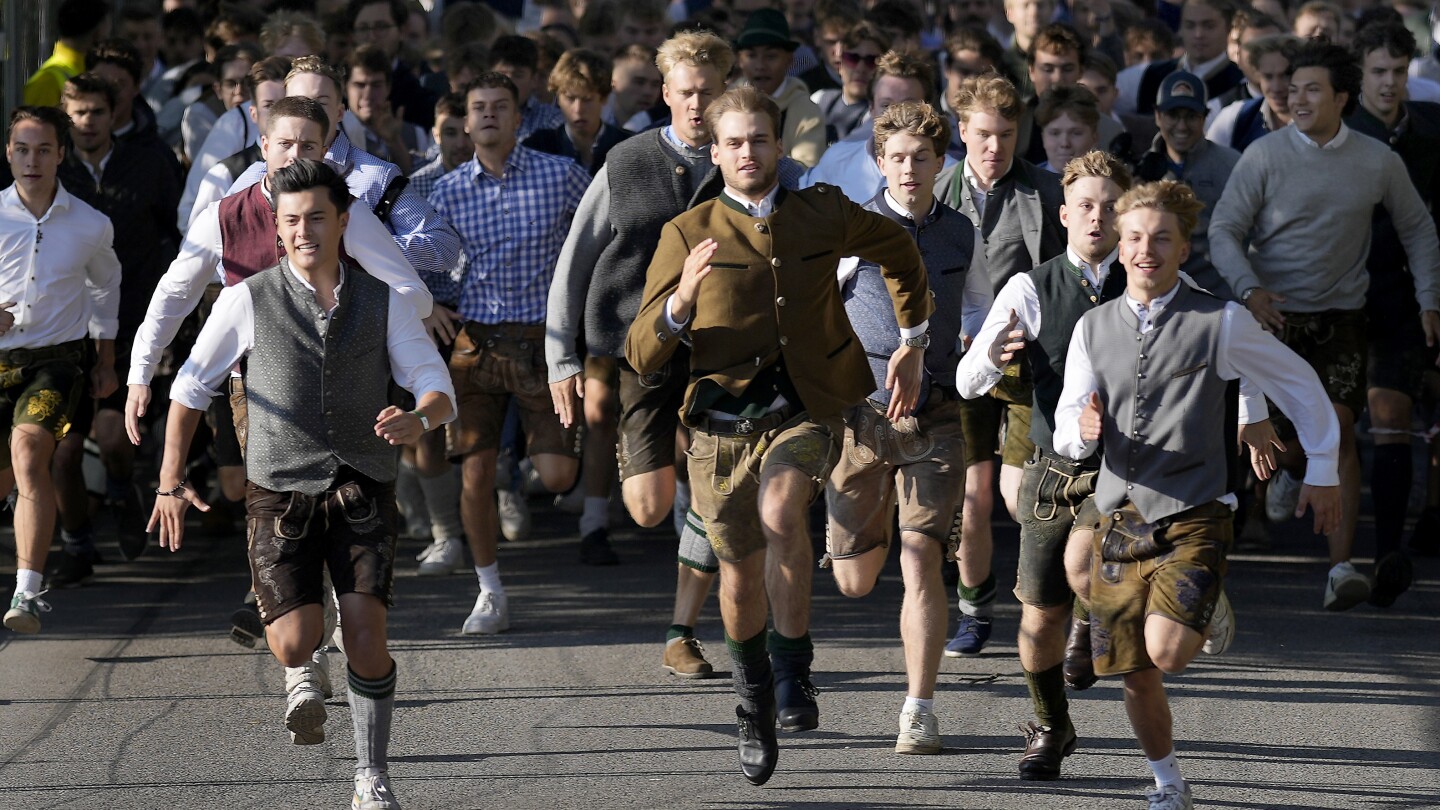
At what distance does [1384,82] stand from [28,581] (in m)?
6.37

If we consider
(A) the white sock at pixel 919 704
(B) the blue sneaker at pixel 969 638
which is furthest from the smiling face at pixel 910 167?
(B) the blue sneaker at pixel 969 638

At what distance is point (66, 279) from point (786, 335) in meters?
3.87

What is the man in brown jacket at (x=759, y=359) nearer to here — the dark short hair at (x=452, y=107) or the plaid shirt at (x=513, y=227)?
the plaid shirt at (x=513, y=227)

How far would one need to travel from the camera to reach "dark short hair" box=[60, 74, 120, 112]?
10172 millimetres

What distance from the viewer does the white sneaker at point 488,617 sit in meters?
8.62

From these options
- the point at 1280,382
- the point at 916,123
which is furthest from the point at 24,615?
the point at 1280,382

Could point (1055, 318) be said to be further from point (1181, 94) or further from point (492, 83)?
point (1181, 94)

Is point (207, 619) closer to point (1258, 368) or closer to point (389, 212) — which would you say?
point (389, 212)

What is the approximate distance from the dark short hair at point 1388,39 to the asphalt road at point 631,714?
2453 mm

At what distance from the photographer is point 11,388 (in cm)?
878

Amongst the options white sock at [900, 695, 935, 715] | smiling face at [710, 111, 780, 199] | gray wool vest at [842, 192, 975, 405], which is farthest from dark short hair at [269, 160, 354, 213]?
white sock at [900, 695, 935, 715]

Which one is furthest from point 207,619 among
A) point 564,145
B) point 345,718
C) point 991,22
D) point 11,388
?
point 991,22

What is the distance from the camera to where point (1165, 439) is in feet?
19.4

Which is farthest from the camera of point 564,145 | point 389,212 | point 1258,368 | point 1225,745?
point 564,145
